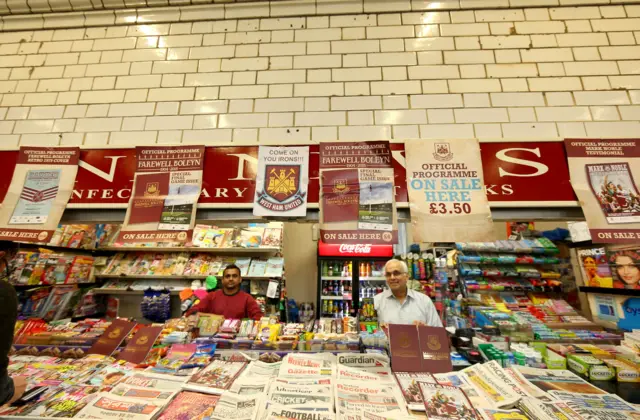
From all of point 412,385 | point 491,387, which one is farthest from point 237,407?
point 491,387

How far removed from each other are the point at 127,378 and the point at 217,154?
1518 millimetres

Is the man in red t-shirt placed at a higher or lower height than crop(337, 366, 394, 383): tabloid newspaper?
higher

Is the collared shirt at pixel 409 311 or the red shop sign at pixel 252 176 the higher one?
the red shop sign at pixel 252 176

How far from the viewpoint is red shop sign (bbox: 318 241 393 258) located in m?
5.54

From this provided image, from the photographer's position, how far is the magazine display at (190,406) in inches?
52.1

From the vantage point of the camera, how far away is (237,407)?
1346mm

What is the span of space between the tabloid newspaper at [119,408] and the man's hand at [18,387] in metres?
0.37

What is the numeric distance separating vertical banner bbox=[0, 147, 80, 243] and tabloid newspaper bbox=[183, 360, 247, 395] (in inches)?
60.3

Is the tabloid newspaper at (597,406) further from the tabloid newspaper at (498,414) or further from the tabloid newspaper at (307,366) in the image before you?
the tabloid newspaper at (307,366)

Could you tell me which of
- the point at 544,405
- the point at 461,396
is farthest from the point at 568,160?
the point at 461,396

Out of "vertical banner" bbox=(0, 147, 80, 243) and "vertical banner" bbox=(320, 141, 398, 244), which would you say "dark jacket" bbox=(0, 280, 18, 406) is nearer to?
"vertical banner" bbox=(0, 147, 80, 243)

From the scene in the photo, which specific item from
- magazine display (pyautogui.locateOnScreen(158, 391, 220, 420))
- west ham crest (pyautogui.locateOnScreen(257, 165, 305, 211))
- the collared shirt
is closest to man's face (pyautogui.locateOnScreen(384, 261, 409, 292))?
the collared shirt

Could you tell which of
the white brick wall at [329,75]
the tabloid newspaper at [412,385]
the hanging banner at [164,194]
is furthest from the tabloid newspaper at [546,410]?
the hanging banner at [164,194]

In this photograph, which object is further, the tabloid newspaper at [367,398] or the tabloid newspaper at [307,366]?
the tabloid newspaper at [307,366]
